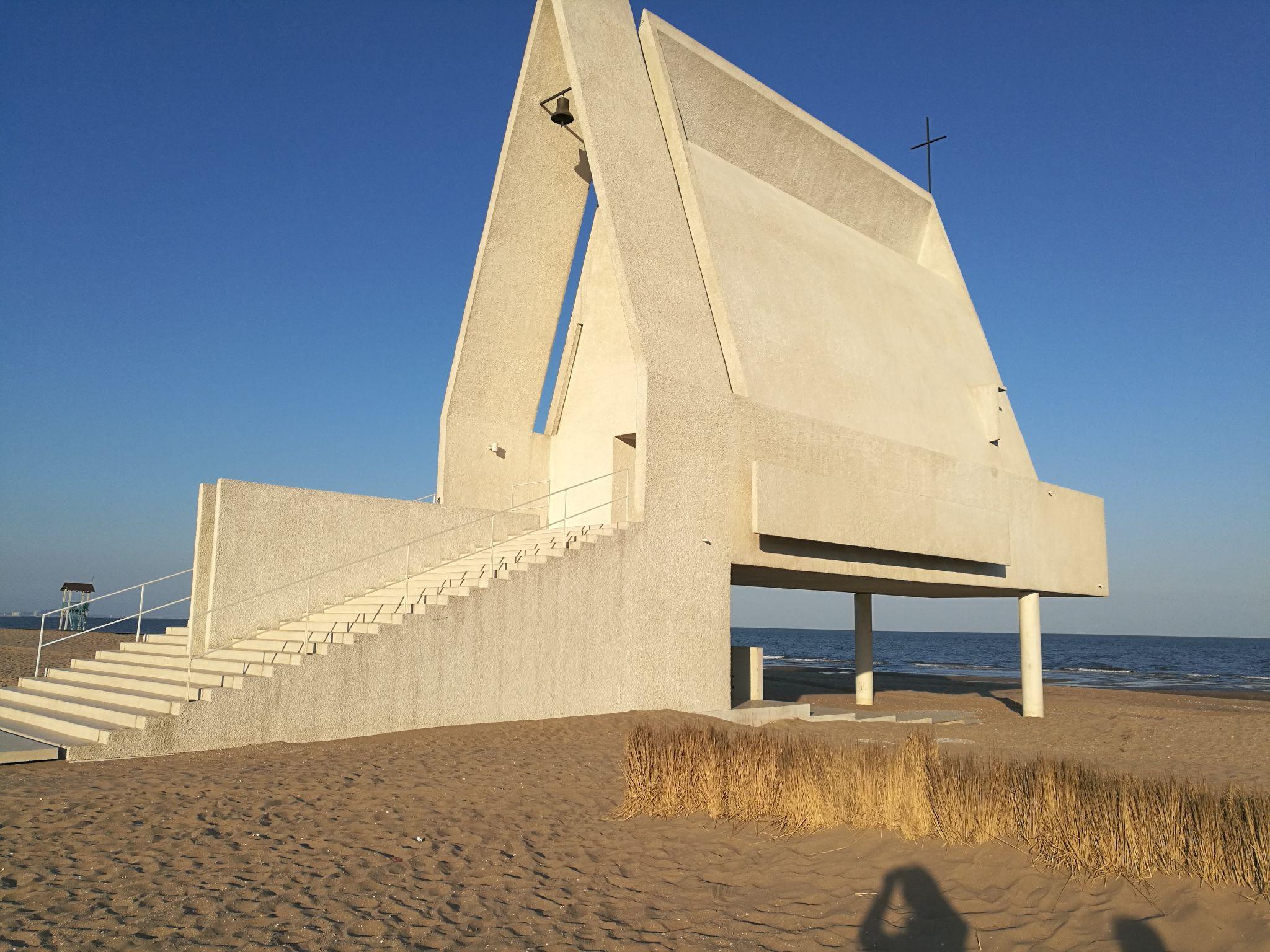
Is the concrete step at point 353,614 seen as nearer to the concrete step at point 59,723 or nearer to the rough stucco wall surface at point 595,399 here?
the concrete step at point 59,723

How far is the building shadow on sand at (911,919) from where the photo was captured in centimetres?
467

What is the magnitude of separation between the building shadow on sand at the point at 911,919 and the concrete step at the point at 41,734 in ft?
23.8

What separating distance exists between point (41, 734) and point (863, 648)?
18.2 meters

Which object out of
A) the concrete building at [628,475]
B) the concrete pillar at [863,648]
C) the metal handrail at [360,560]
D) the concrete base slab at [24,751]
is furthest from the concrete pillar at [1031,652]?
the concrete base slab at [24,751]

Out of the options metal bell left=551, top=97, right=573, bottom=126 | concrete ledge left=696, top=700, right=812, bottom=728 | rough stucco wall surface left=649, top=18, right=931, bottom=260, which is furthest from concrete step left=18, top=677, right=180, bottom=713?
rough stucco wall surface left=649, top=18, right=931, bottom=260

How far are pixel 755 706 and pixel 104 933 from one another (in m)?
11.1

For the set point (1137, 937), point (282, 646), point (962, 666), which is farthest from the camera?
point (962, 666)

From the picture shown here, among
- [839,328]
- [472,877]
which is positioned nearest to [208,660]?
[472,877]

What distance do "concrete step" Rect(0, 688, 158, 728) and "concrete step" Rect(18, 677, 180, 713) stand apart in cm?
3

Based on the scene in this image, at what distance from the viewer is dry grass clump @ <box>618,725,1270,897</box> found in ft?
16.4

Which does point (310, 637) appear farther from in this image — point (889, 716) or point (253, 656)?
point (889, 716)

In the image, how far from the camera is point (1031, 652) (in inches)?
798

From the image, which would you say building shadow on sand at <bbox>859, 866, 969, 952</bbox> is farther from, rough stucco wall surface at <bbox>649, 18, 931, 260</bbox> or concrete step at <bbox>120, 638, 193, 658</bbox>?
rough stucco wall surface at <bbox>649, 18, 931, 260</bbox>

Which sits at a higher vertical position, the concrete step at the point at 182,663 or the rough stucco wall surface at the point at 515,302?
the rough stucco wall surface at the point at 515,302
